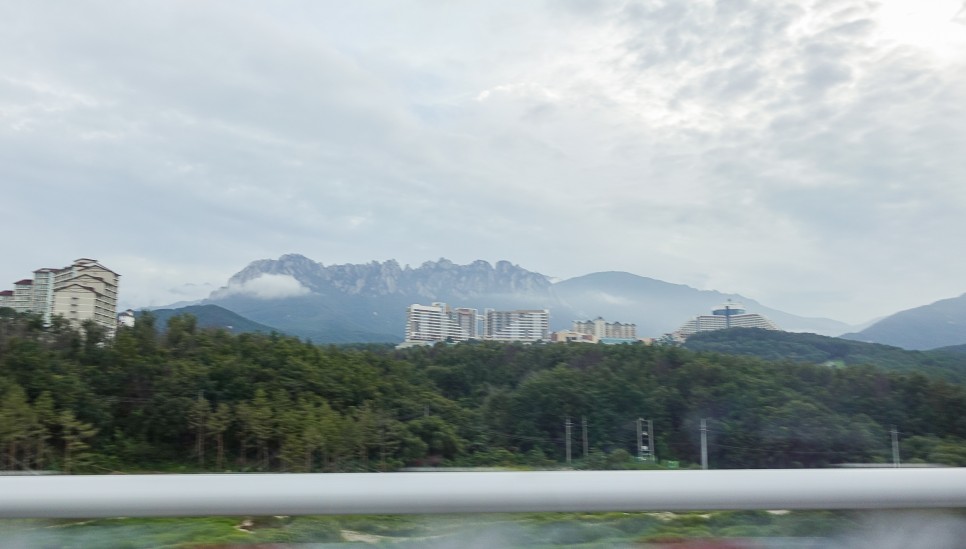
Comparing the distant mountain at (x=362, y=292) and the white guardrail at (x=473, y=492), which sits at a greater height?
the distant mountain at (x=362, y=292)

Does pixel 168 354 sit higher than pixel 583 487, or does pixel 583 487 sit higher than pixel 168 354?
pixel 168 354

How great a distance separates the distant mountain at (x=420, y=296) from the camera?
10.5 meters

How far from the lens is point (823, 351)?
776 centimetres

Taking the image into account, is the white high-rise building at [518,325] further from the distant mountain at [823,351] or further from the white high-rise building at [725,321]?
the distant mountain at [823,351]

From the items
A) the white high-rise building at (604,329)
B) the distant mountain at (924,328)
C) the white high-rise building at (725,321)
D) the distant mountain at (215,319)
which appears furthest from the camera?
the white high-rise building at (604,329)

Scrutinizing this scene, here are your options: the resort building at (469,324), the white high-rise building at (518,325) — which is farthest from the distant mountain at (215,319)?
the white high-rise building at (518,325)

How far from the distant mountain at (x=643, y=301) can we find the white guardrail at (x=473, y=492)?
25.2 feet

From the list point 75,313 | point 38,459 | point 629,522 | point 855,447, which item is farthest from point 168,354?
point 629,522

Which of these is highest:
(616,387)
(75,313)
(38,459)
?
(75,313)

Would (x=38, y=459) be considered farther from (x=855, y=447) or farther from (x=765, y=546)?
(x=855, y=447)

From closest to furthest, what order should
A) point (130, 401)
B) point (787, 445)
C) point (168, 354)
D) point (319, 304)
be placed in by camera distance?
point (787, 445), point (130, 401), point (168, 354), point (319, 304)

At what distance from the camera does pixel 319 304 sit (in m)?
11.9

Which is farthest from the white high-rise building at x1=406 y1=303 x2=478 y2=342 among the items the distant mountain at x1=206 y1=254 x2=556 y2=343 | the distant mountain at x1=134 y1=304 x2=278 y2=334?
the distant mountain at x1=134 y1=304 x2=278 y2=334

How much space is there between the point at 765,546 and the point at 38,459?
5234 millimetres
